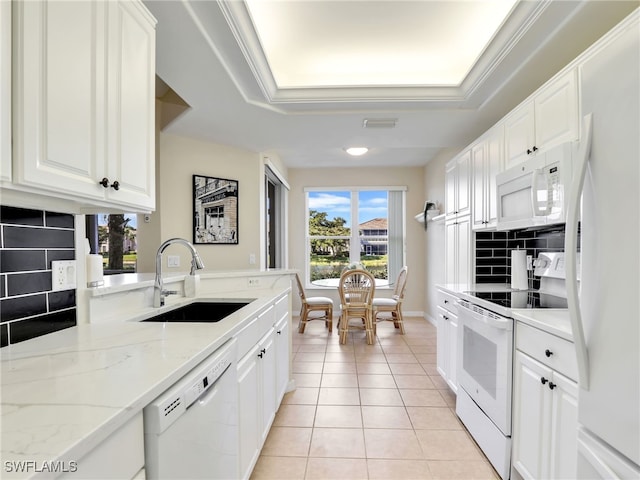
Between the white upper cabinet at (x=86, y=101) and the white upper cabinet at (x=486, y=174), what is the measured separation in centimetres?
238

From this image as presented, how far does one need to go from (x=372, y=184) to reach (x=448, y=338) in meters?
3.63

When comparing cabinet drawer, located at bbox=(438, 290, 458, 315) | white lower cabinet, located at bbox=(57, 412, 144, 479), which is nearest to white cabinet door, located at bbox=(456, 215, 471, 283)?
cabinet drawer, located at bbox=(438, 290, 458, 315)

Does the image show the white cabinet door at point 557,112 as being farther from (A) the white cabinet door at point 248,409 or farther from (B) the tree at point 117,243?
(B) the tree at point 117,243

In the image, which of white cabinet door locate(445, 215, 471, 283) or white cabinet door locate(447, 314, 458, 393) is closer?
white cabinet door locate(447, 314, 458, 393)

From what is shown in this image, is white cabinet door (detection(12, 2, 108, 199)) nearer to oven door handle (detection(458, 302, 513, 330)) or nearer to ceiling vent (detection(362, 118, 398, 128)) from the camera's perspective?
oven door handle (detection(458, 302, 513, 330))

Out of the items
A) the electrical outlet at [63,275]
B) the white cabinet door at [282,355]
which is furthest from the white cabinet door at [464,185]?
the electrical outlet at [63,275]

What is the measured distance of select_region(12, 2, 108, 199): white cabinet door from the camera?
0.85 metres

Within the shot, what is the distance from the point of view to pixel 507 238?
2820mm

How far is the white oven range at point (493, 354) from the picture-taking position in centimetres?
168

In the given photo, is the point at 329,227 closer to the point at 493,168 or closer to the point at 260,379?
the point at 493,168

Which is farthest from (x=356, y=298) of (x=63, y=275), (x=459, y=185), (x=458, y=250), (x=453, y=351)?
(x=63, y=275)

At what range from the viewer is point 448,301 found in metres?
2.62

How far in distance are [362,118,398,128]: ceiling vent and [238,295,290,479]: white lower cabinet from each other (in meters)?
1.78

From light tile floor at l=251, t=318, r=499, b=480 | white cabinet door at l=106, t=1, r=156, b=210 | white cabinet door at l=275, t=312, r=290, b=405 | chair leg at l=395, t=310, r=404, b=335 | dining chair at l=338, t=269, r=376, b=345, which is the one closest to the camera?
white cabinet door at l=106, t=1, r=156, b=210
